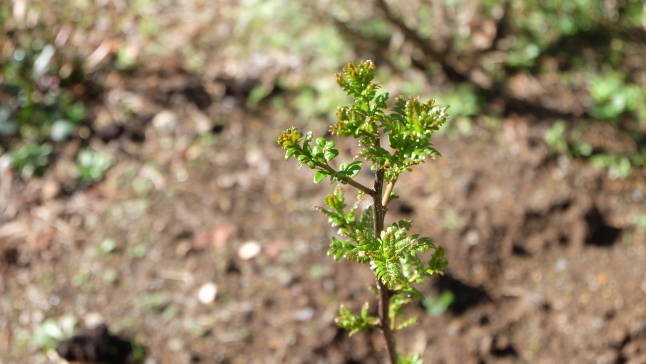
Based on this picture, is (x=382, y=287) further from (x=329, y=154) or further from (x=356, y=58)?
(x=356, y=58)

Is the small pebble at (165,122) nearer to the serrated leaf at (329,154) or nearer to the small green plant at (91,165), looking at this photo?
the small green plant at (91,165)

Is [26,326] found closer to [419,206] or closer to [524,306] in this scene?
[419,206]

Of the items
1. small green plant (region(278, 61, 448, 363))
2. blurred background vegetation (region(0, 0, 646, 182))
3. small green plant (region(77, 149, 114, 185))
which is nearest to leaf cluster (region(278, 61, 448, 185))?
small green plant (region(278, 61, 448, 363))

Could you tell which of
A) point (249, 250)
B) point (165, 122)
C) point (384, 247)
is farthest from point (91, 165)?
point (384, 247)

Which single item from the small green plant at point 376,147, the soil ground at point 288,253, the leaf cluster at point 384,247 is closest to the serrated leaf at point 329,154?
the small green plant at point 376,147

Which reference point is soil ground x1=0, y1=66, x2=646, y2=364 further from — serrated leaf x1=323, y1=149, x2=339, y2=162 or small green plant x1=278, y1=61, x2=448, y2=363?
serrated leaf x1=323, y1=149, x2=339, y2=162
